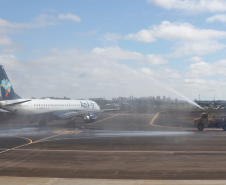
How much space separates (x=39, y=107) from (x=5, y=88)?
7.76 meters

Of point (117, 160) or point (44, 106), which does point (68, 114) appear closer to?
point (44, 106)

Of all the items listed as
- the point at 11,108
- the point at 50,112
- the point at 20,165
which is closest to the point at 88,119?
the point at 50,112

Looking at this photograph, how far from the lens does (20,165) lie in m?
21.1

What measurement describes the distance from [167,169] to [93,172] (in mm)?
4690

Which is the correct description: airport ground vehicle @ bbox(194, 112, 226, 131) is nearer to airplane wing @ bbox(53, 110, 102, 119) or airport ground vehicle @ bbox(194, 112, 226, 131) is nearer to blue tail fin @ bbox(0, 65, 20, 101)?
airplane wing @ bbox(53, 110, 102, 119)

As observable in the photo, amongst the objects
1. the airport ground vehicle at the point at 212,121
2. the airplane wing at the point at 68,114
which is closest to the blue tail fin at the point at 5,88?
the airplane wing at the point at 68,114

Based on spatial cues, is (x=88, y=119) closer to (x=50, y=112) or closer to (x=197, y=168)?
(x=50, y=112)

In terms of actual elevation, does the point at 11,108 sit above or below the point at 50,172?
above

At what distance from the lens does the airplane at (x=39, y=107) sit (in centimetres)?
5503

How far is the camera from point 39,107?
59750mm

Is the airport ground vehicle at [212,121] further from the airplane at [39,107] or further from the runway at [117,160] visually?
the airplane at [39,107]

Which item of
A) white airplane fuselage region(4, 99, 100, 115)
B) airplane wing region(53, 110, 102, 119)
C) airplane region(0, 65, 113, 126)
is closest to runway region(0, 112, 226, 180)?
airplane region(0, 65, 113, 126)

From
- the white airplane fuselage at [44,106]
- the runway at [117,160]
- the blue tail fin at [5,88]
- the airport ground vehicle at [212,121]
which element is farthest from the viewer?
the white airplane fuselage at [44,106]

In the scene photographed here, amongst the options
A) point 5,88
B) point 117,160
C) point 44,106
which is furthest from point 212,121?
point 5,88
